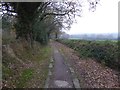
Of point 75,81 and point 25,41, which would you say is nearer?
point 75,81

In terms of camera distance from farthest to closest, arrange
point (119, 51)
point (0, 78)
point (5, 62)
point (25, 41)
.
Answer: point (25, 41) → point (119, 51) → point (5, 62) → point (0, 78)

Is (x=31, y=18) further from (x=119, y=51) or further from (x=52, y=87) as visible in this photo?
(x=52, y=87)

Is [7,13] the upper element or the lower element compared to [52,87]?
upper

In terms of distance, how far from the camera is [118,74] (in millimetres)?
13430

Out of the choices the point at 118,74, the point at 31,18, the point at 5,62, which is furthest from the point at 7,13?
the point at 118,74

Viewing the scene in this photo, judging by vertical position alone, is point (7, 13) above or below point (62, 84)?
above

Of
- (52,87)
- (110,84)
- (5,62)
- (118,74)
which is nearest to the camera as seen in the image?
(52,87)

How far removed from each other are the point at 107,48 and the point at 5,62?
954 centimetres

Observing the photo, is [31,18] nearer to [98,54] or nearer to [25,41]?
[25,41]

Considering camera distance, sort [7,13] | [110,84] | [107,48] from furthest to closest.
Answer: [7,13] → [107,48] → [110,84]

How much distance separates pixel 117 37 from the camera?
50.3 feet

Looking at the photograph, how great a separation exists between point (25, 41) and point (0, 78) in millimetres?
12803

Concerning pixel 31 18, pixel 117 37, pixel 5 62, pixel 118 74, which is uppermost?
pixel 31 18

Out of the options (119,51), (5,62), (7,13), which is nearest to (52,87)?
(5,62)
